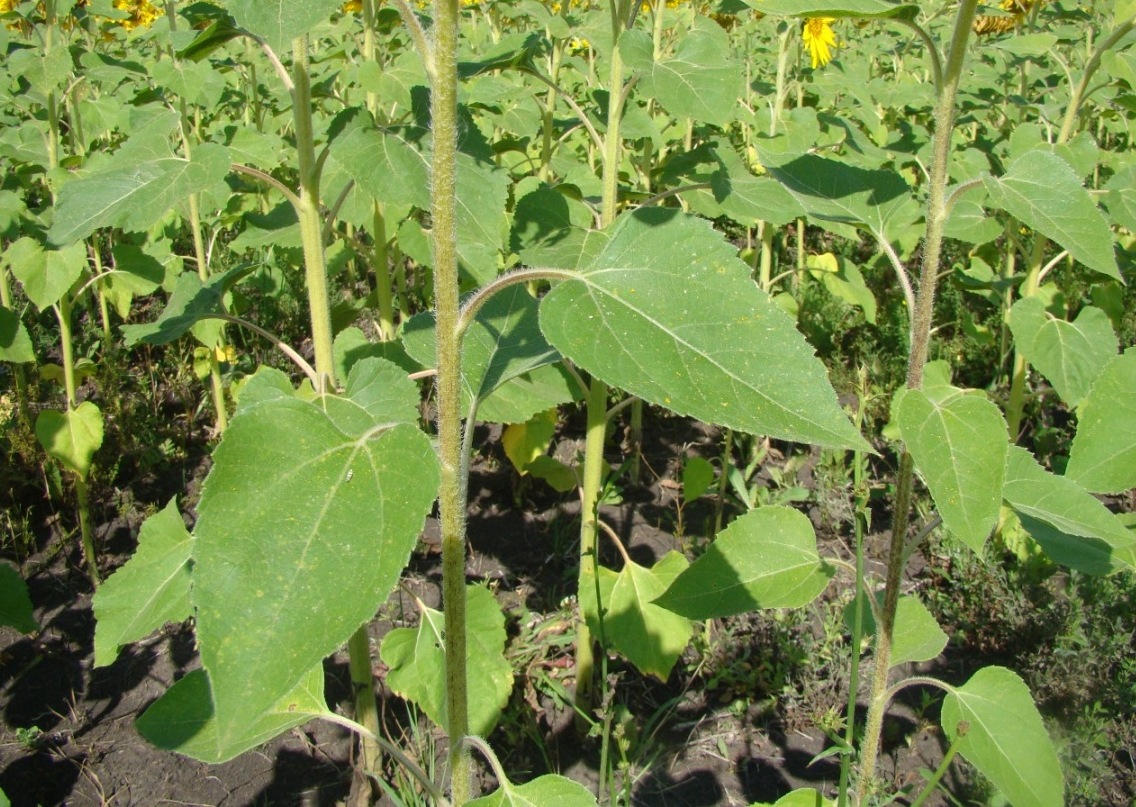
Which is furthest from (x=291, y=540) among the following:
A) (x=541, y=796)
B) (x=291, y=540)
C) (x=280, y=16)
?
(x=280, y=16)

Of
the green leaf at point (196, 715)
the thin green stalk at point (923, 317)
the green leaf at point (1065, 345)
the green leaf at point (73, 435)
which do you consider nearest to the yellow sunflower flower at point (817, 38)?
the green leaf at point (1065, 345)

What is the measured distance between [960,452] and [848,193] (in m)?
0.61

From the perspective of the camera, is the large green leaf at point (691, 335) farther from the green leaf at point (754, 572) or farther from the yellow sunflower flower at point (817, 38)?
the yellow sunflower flower at point (817, 38)

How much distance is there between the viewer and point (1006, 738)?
4.85 ft

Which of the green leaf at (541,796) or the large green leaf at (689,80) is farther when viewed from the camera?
the large green leaf at (689,80)

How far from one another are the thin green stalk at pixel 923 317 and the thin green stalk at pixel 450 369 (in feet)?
2.49

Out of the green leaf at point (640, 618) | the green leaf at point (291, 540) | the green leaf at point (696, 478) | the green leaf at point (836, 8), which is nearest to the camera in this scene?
the green leaf at point (291, 540)

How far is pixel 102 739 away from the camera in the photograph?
2.47 metres

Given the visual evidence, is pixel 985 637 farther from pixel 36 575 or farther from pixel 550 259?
pixel 36 575

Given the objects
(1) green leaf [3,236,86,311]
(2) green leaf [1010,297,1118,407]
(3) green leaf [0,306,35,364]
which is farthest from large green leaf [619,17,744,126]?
(3) green leaf [0,306,35,364]

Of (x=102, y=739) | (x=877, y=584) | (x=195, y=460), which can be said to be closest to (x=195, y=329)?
(x=195, y=460)

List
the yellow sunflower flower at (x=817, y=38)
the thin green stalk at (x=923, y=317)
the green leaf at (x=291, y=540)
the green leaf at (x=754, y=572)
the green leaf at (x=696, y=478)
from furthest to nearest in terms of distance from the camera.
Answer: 1. the yellow sunflower flower at (x=817, y=38)
2. the green leaf at (x=696, y=478)
3. the green leaf at (x=754, y=572)
4. the thin green stalk at (x=923, y=317)
5. the green leaf at (x=291, y=540)

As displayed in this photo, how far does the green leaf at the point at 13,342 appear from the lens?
2.86 m

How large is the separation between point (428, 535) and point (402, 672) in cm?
131
